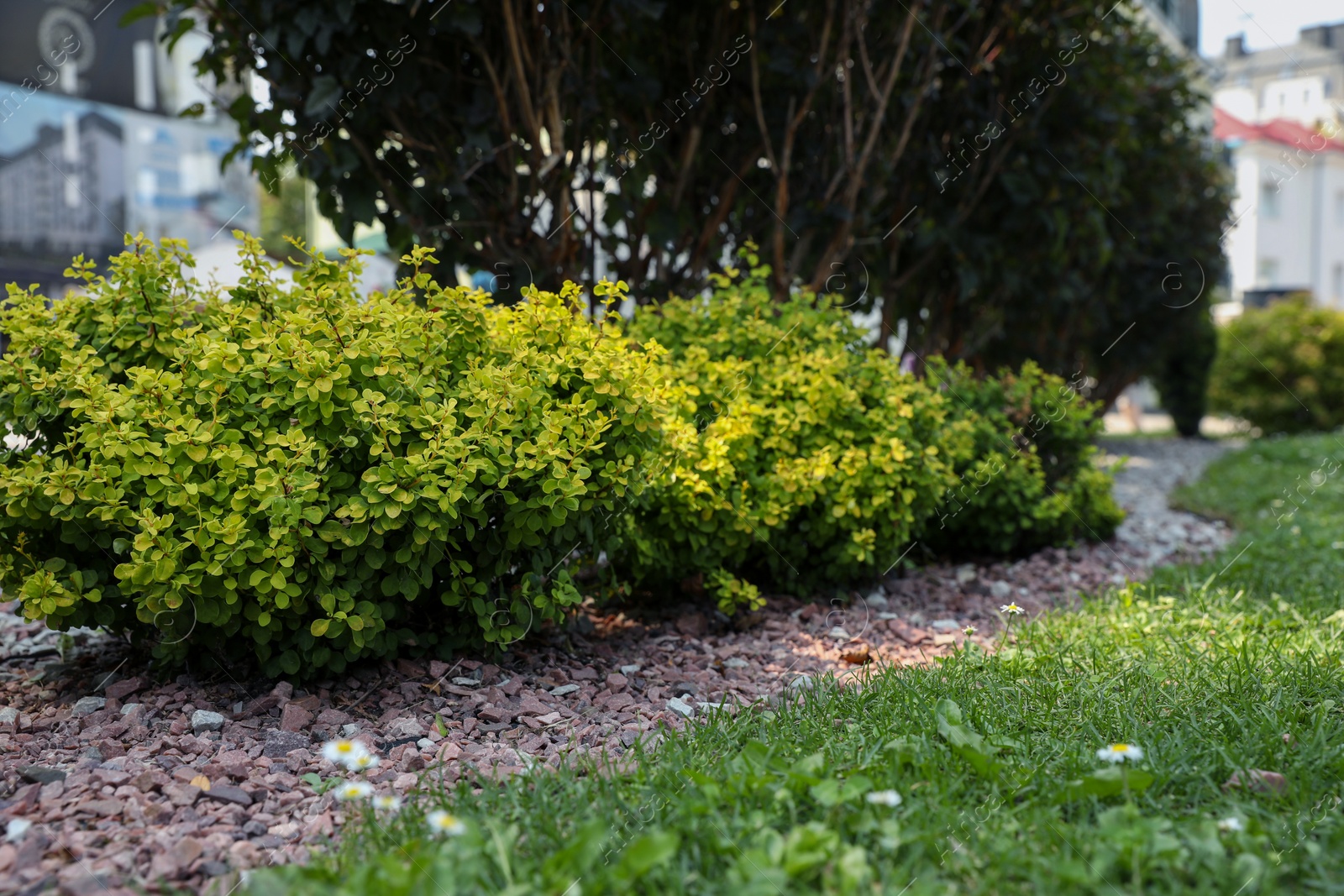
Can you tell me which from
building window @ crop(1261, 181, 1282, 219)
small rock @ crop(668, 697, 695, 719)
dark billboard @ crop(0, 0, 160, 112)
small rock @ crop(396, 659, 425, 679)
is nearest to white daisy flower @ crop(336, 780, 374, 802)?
small rock @ crop(396, 659, 425, 679)

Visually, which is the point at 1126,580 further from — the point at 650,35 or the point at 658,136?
the point at 650,35

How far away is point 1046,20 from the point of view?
574 centimetres

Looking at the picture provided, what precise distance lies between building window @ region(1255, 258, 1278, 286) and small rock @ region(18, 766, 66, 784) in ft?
103

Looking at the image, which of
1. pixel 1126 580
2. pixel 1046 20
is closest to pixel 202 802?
pixel 1126 580

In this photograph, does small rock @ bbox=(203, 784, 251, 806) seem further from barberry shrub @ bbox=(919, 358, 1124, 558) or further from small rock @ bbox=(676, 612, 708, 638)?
barberry shrub @ bbox=(919, 358, 1124, 558)

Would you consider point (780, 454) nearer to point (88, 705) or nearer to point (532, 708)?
point (532, 708)

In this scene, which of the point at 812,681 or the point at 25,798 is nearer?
the point at 25,798

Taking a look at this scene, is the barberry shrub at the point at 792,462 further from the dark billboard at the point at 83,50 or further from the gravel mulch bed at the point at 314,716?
the dark billboard at the point at 83,50

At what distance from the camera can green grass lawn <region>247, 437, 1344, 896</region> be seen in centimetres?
161

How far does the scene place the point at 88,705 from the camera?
269 centimetres

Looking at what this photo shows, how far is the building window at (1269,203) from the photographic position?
91.1ft

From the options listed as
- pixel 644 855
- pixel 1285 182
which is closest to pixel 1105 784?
pixel 644 855

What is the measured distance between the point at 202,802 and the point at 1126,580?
11.4ft

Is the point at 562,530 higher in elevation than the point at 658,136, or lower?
lower
